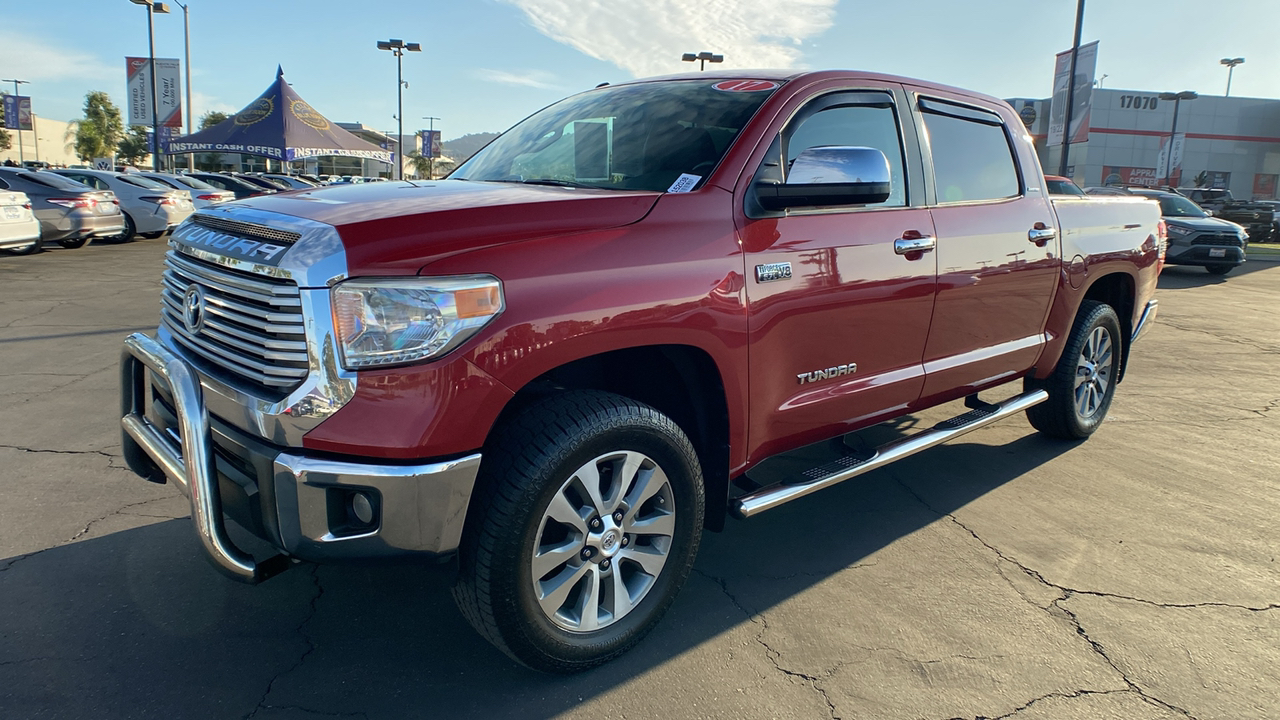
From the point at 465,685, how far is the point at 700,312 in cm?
136

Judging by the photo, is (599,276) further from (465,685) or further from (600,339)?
(465,685)

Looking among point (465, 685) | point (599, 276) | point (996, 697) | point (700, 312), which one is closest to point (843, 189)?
point (700, 312)

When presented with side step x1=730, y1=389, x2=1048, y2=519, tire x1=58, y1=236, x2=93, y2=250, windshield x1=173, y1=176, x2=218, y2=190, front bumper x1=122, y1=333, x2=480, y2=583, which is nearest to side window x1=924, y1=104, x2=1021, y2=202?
side step x1=730, y1=389, x2=1048, y2=519

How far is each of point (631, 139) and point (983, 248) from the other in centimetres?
172

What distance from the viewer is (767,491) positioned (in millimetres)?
3020

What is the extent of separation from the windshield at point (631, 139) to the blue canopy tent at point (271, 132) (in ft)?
86.7

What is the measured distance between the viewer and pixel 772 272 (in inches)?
112

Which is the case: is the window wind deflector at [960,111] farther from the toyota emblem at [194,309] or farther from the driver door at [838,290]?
the toyota emblem at [194,309]

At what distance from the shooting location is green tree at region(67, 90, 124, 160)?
90812 mm

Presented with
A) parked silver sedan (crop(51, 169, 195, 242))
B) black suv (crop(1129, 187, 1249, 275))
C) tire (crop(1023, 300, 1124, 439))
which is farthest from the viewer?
parked silver sedan (crop(51, 169, 195, 242))

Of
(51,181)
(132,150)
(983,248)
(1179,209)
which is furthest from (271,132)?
(132,150)

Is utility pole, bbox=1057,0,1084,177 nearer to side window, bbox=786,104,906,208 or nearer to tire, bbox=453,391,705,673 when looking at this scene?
side window, bbox=786,104,906,208

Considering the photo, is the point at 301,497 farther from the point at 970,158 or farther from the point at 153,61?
the point at 153,61

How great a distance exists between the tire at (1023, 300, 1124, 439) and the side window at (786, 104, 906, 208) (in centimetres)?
183
